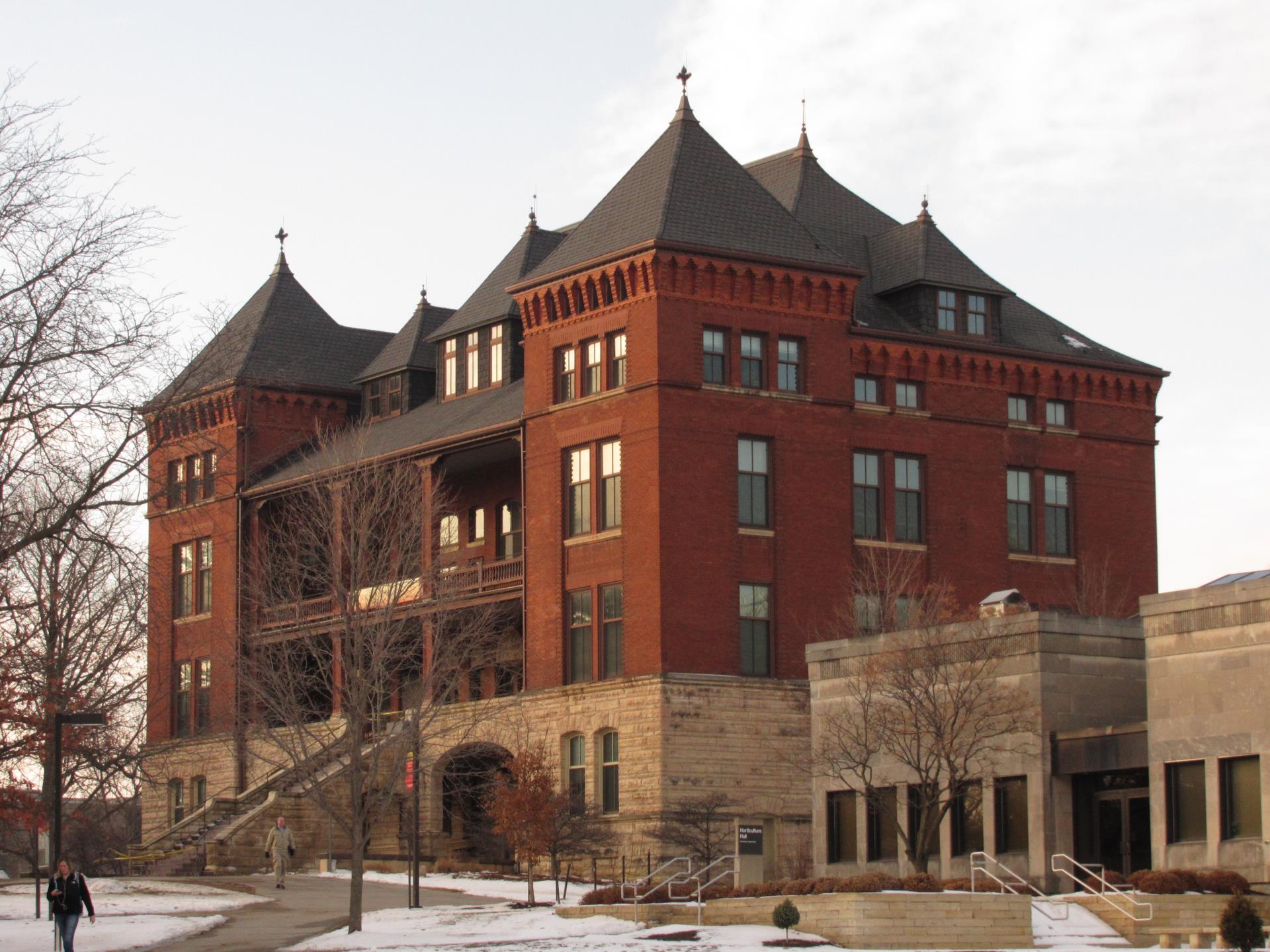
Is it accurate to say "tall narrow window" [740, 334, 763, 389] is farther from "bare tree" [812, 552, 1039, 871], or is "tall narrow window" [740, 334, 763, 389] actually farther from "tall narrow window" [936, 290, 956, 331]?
"bare tree" [812, 552, 1039, 871]

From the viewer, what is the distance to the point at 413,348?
68.1 m

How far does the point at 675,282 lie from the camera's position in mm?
52062

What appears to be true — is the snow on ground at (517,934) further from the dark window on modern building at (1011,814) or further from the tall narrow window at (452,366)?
the tall narrow window at (452,366)

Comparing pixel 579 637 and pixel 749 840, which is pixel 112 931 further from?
pixel 579 637

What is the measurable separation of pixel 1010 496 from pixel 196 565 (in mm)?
27355

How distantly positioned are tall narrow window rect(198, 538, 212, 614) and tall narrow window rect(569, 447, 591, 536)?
18.6m

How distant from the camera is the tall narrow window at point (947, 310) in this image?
5844cm

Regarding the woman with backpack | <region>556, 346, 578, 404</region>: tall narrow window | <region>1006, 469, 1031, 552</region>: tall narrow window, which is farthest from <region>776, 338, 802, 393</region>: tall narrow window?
the woman with backpack

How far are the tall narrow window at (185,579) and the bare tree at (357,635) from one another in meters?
3.89

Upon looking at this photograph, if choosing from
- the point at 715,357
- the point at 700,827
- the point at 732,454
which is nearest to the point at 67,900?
the point at 700,827

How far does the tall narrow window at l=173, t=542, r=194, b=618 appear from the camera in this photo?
69312 millimetres

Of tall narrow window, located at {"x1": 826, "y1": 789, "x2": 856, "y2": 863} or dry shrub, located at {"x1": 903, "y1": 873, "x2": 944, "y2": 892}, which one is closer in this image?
dry shrub, located at {"x1": 903, "y1": 873, "x2": 944, "y2": 892}

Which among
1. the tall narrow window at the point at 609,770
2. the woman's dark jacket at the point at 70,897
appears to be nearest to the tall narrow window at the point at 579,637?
the tall narrow window at the point at 609,770

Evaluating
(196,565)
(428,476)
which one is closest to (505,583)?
(428,476)
